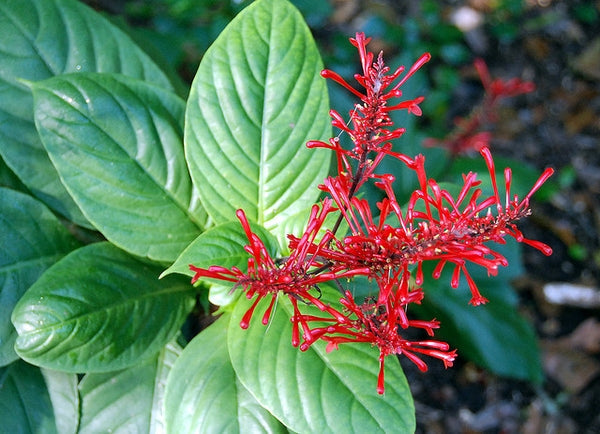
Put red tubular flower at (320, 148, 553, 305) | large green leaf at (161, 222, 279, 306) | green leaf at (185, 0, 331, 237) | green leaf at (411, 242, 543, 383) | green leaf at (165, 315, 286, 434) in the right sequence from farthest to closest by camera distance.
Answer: green leaf at (411, 242, 543, 383) → green leaf at (185, 0, 331, 237) → green leaf at (165, 315, 286, 434) → large green leaf at (161, 222, 279, 306) → red tubular flower at (320, 148, 553, 305)

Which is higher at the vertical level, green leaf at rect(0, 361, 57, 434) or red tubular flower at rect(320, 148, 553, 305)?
red tubular flower at rect(320, 148, 553, 305)

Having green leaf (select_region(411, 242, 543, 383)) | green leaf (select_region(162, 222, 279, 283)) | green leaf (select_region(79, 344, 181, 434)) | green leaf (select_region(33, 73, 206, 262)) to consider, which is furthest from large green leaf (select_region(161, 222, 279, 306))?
green leaf (select_region(411, 242, 543, 383))

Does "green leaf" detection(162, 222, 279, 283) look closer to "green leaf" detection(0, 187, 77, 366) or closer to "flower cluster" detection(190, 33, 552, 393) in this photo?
"flower cluster" detection(190, 33, 552, 393)

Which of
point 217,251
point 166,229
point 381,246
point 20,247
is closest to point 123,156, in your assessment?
point 166,229

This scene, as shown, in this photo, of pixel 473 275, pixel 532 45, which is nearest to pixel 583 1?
pixel 532 45

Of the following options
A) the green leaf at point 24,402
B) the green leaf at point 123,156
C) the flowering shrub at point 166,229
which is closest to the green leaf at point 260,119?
the flowering shrub at point 166,229
